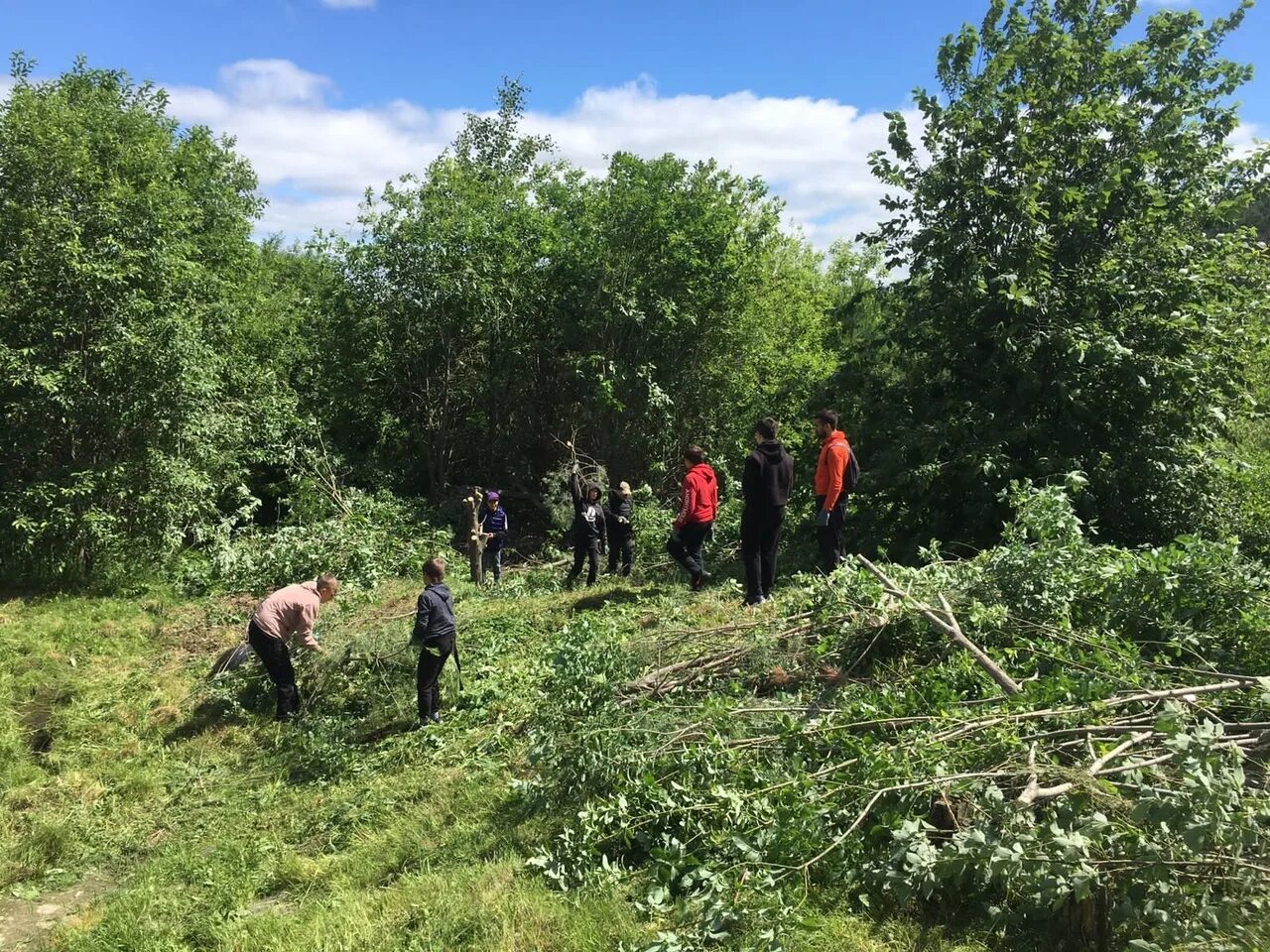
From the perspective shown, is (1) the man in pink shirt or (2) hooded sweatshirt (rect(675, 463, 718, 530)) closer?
(1) the man in pink shirt

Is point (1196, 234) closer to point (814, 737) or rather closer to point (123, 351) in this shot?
point (814, 737)

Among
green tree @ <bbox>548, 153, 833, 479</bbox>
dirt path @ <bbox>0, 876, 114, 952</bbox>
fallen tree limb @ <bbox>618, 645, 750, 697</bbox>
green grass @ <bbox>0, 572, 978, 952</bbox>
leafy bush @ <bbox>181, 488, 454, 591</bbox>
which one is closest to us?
green grass @ <bbox>0, 572, 978, 952</bbox>

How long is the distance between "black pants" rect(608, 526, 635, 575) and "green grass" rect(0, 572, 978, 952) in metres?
1.10

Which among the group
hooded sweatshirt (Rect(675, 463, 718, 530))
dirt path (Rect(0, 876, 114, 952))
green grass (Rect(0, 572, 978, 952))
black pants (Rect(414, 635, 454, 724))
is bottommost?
dirt path (Rect(0, 876, 114, 952))

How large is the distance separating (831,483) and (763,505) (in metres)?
0.73

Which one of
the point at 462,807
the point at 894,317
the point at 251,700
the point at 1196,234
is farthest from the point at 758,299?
the point at 462,807

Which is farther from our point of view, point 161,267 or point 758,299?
point 758,299

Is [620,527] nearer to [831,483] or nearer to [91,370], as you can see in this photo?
[831,483]

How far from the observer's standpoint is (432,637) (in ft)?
21.3

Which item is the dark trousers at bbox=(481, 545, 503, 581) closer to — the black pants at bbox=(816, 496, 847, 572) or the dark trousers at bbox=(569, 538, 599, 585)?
the dark trousers at bbox=(569, 538, 599, 585)

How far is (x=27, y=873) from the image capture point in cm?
549

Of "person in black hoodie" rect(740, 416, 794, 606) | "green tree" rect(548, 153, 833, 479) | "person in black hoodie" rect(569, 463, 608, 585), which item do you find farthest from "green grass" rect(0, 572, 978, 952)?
"green tree" rect(548, 153, 833, 479)

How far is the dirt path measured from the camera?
4723mm

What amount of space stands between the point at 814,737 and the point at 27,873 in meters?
5.30
